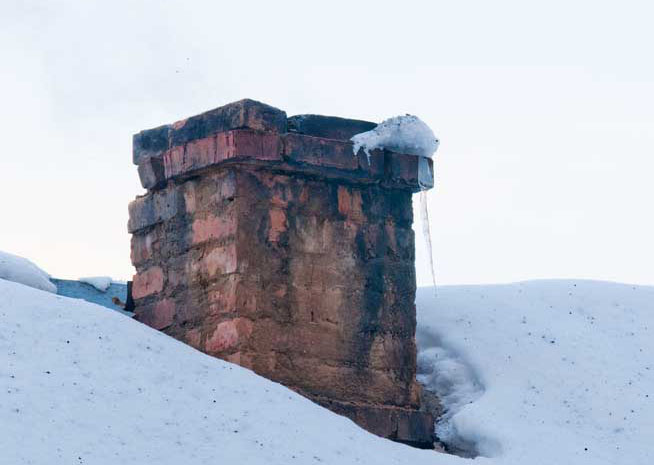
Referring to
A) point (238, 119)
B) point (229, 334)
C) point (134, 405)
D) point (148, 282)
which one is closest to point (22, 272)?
point (148, 282)

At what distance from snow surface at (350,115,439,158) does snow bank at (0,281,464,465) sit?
2175 millimetres

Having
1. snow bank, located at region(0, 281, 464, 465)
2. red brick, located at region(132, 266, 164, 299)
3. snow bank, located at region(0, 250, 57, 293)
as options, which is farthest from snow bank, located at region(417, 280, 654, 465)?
snow bank, located at region(0, 250, 57, 293)

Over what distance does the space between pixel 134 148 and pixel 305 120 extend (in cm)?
145

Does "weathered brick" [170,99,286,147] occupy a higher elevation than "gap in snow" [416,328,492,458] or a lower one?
higher

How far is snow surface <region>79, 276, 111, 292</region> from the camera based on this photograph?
12.5 meters

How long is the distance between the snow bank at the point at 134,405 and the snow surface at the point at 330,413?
0.01 metres

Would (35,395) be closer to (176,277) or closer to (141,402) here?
(141,402)

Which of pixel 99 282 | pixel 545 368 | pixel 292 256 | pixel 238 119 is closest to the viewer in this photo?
pixel 238 119

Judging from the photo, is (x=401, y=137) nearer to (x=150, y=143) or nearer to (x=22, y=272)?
(x=150, y=143)

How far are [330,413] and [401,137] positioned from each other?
8.20 ft

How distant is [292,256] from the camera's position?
425 inches

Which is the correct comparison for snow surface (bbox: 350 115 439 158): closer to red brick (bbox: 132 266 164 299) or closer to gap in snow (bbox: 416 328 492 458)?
gap in snow (bbox: 416 328 492 458)

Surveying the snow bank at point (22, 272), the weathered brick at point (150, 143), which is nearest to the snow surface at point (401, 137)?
the weathered brick at point (150, 143)

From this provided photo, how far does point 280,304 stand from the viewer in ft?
35.0
